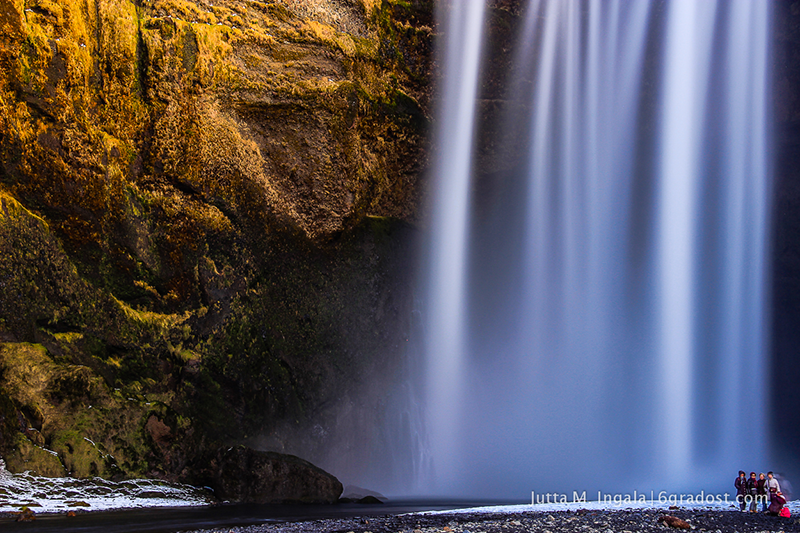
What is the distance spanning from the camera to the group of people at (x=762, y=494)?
7.34 metres

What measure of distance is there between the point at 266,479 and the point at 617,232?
1105 cm

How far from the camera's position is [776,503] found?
736 cm

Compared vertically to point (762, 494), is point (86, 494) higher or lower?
lower

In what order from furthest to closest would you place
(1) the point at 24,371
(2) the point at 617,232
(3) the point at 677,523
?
(2) the point at 617,232 → (1) the point at 24,371 → (3) the point at 677,523

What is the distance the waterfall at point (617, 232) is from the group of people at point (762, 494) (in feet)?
17.6

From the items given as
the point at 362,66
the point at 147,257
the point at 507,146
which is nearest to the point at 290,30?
the point at 362,66

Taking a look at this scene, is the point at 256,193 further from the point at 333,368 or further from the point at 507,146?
the point at 507,146

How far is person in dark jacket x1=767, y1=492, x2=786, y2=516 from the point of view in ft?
24.0

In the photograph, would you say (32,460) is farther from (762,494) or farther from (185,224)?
(762,494)

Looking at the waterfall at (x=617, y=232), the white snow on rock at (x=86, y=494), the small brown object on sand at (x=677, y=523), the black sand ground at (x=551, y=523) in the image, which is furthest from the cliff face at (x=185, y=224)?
the small brown object on sand at (x=677, y=523)

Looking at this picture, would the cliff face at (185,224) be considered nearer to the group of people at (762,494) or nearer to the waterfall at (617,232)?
the waterfall at (617,232)

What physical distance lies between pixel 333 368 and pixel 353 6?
829 centimetres

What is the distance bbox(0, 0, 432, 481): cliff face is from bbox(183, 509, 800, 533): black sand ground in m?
4.16

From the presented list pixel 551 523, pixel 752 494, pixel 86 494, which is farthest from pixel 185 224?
pixel 752 494
